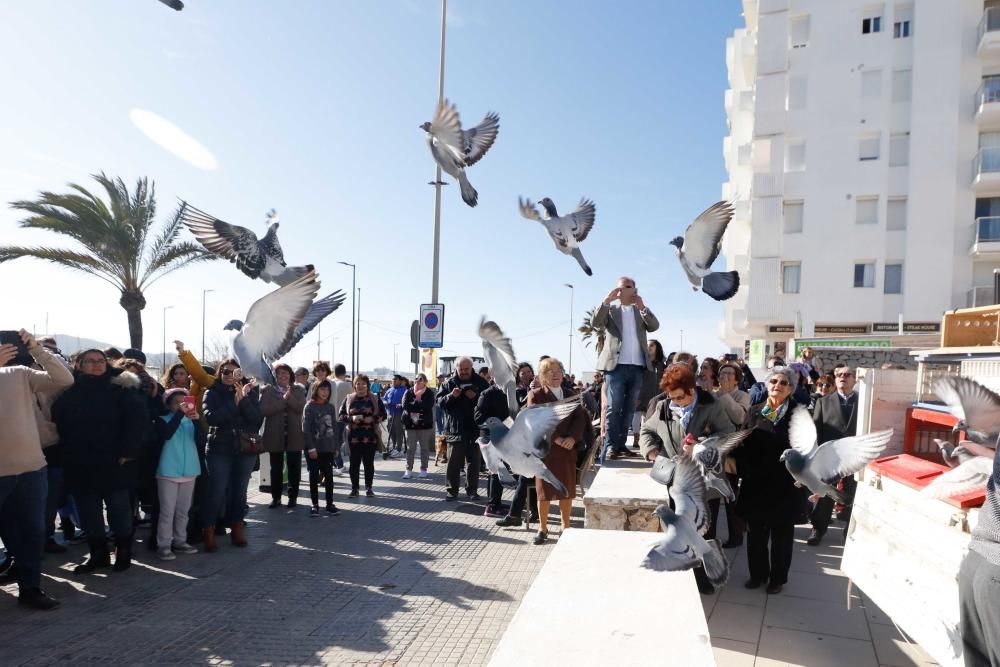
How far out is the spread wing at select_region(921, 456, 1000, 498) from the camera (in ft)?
7.95

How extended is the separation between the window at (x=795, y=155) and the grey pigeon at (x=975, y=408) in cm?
2592

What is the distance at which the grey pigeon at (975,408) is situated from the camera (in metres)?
2.42

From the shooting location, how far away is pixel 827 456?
9.67 feet

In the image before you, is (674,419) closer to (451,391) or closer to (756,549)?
(756,549)

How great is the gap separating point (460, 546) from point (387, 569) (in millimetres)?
904

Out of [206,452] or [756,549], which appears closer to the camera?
[756,549]

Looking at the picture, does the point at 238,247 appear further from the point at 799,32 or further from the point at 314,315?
the point at 799,32

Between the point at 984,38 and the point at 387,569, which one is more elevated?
the point at 984,38

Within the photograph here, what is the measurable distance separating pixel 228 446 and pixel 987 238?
88.2 ft

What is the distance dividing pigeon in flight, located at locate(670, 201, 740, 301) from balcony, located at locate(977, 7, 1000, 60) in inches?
964

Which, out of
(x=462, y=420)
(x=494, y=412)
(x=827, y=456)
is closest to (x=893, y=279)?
(x=462, y=420)

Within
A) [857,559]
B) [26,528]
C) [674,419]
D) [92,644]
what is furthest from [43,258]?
[857,559]

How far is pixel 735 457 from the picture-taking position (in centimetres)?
443

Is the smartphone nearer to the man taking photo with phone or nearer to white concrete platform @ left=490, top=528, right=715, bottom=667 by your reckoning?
the man taking photo with phone
